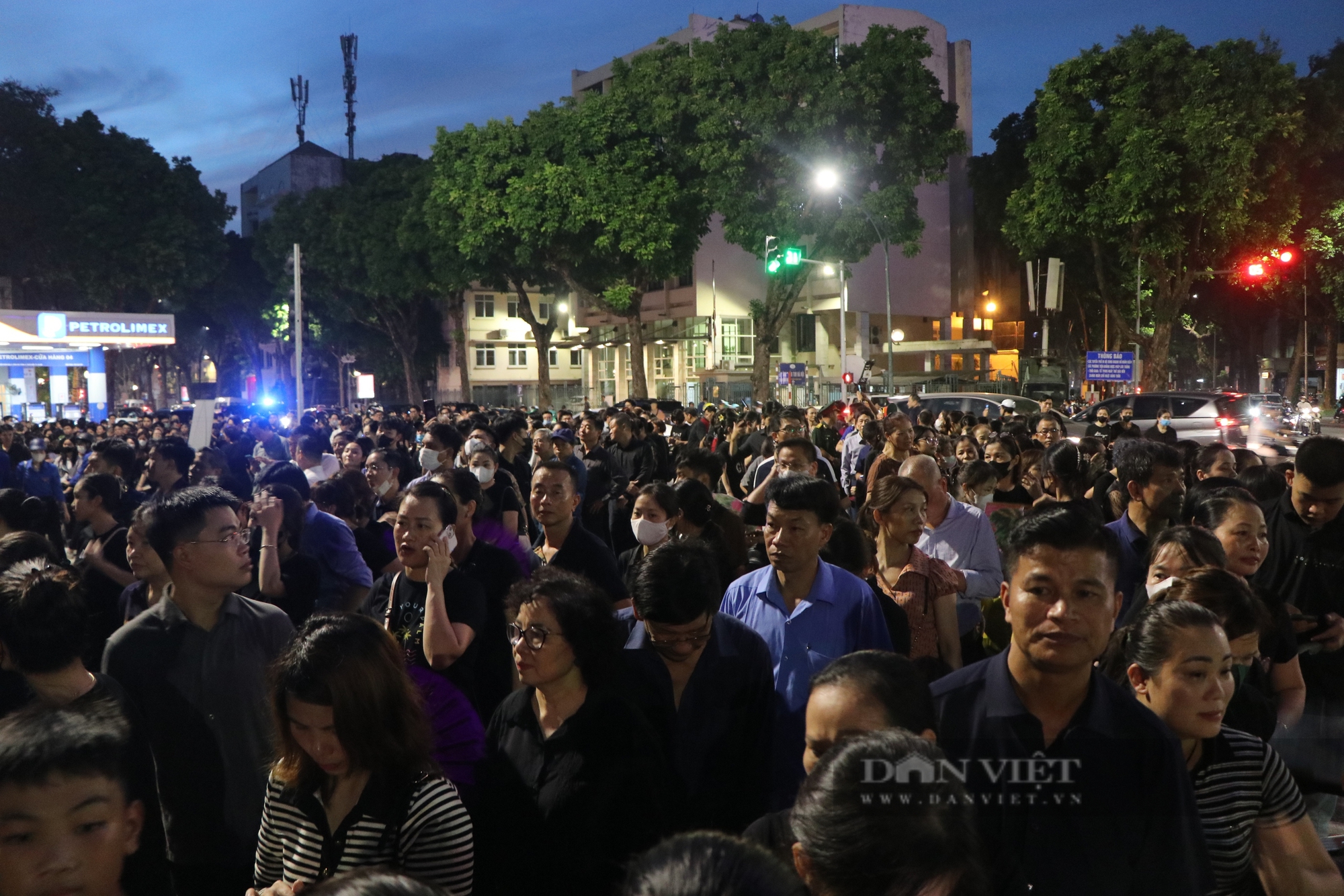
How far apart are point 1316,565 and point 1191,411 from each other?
60.2 feet

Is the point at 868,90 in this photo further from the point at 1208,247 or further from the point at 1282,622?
the point at 1282,622

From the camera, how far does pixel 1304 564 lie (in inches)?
185

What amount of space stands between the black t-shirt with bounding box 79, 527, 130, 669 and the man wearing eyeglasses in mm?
1343

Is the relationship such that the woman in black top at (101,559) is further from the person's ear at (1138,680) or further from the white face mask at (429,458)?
the person's ear at (1138,680)

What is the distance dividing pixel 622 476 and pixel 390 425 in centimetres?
255

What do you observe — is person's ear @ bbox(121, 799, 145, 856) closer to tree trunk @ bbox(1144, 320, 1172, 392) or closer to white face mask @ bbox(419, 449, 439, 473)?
white face mask @ bbox(419, 449, 439, 473)

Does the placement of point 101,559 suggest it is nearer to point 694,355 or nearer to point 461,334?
point 694,355

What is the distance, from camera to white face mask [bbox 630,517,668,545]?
5473 mm

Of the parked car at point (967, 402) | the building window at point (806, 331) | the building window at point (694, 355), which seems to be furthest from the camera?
the building window at point (694, 355)

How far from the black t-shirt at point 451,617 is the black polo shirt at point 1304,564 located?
124 inches

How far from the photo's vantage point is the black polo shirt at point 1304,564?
15.1 ft

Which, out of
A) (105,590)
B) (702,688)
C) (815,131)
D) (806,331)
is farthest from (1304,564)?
(815,131)

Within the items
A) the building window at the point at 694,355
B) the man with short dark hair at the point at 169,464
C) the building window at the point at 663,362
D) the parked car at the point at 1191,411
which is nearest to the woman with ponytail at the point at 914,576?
the man with short dark hair at the point at 169,464

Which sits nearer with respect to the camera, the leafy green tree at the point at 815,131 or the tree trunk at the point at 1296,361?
the leafy green tree at the point at 815,131
